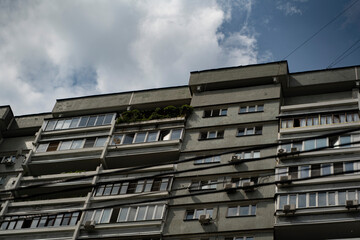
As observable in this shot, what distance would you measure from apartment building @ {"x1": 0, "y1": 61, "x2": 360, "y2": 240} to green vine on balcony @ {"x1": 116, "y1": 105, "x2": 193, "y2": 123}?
105 mm

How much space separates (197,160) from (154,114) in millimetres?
6017

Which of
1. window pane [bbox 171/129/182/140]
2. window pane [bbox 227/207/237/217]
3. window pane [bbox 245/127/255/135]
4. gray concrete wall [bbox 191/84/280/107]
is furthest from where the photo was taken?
gray concrete wall [bbox 191/84/280/107]

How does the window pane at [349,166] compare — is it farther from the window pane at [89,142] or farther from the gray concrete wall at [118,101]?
the window pane at [89,142]

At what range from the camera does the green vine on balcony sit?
120 feet

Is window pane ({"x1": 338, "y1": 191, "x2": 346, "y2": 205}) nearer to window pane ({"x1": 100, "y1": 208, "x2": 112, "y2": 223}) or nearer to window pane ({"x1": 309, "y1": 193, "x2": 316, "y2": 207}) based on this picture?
window pane ({"x1": 309, "y1": 193, "x2": 316, "y2": 207})

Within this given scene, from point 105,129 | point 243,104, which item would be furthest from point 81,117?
point 243,104

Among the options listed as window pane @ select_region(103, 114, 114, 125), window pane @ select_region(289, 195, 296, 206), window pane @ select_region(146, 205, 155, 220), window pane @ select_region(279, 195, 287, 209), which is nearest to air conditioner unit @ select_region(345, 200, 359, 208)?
window pane @ select_region(289, 195, 296, 206)

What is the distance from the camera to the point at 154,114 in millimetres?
37125

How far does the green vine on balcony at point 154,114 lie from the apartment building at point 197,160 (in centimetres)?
10

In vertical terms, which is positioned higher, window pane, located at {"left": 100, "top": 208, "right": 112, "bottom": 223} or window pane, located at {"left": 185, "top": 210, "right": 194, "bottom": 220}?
window pane, located at {"left": 185, "top": 210, "right": 194, "bottom": 220}

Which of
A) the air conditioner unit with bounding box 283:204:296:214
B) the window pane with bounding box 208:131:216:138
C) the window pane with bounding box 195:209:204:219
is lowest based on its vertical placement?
the air conditioner unit with bounding box 283:204:296:214

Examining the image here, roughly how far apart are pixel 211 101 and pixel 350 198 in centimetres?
1403

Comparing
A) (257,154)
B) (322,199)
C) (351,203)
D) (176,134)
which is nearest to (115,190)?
(176,134)

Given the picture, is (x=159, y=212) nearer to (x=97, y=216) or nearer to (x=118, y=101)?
(x=97, y=216)
